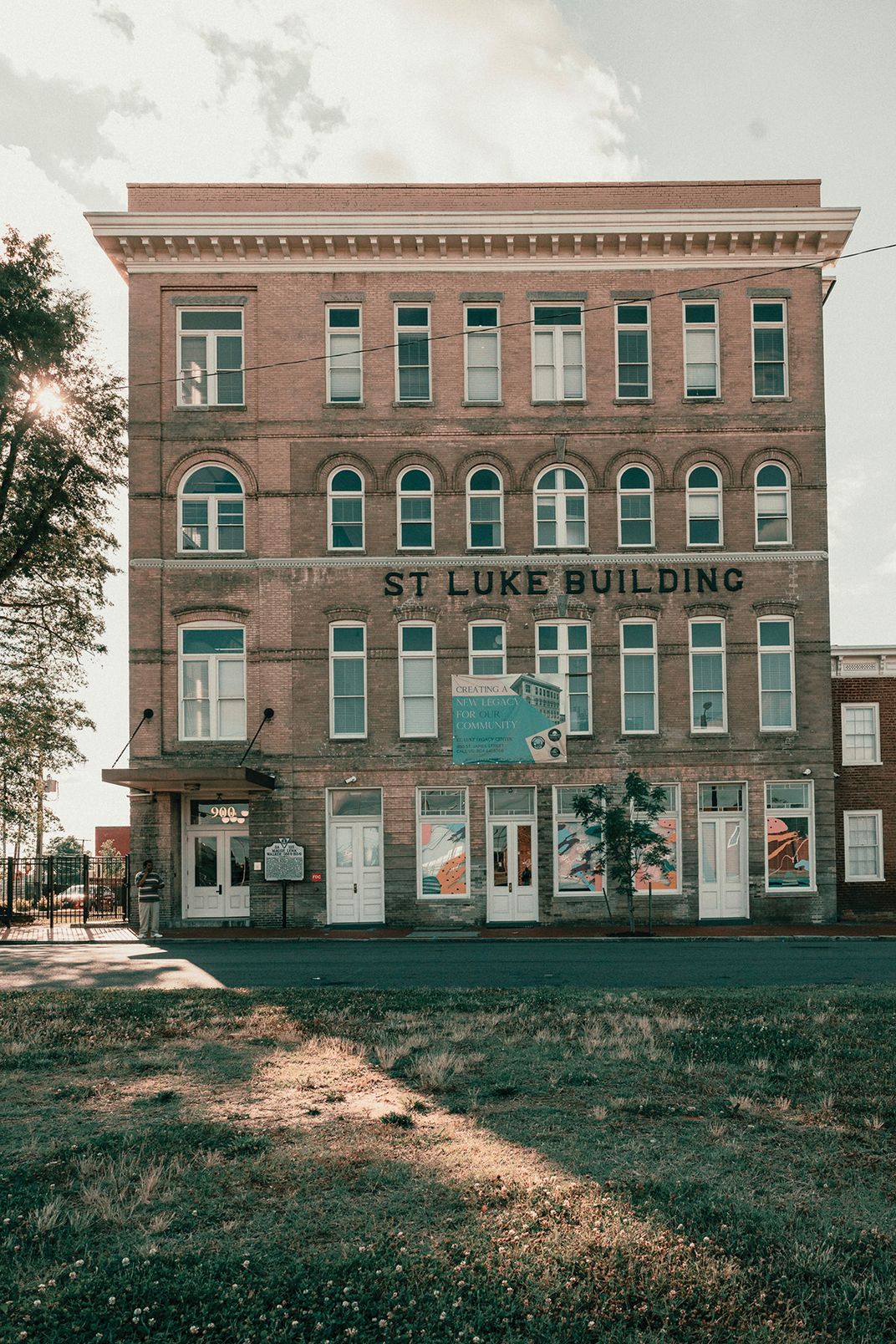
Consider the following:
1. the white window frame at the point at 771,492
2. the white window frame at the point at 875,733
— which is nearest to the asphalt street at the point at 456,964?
the white window frame at the point at 875,733

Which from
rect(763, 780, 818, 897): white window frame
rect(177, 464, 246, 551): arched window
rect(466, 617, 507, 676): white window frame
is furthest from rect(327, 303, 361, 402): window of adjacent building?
rect(763, 780, 818, 897): white window frame

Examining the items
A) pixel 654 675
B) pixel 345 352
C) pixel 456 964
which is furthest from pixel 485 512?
pixel 456 964

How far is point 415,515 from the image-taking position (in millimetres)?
28594

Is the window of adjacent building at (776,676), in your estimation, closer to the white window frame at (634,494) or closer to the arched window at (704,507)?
the arched window at (704,507)

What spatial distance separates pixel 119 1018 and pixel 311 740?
15307 mm

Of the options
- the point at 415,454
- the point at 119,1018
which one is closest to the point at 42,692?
the point at 415,454

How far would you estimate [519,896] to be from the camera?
27.8 meters

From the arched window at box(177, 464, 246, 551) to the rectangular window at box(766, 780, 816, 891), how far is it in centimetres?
1543

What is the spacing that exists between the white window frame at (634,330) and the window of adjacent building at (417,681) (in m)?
8.05

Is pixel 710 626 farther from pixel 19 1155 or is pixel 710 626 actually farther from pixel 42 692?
pixel 19 1155

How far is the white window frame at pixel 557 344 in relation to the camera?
28750mm

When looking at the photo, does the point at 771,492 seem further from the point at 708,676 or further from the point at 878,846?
the point at 878,846

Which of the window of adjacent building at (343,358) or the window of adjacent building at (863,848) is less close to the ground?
the window of adjacent building at (343,358)

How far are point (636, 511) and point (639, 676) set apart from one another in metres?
4.36
